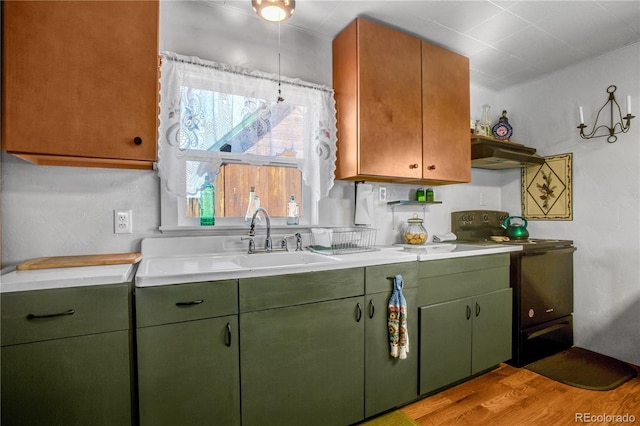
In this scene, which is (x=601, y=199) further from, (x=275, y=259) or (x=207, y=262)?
(x=207, y=262)

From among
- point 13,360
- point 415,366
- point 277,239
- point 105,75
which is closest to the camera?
point 13,360

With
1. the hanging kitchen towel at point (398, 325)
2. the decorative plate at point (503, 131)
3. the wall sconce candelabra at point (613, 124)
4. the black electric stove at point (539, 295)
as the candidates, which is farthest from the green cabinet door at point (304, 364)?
the wall sconce candelabra at point (613, 124)

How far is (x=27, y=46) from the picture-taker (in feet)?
4.15

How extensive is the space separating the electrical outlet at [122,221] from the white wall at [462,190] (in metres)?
0.03

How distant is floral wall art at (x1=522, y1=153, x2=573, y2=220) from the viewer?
111 inches

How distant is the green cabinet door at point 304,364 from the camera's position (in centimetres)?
141

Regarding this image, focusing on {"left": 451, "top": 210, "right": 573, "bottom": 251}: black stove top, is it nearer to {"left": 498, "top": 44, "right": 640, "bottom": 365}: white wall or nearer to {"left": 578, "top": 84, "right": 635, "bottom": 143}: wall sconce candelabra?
{"left": 498, "top": 44, "right": 640, "bottom": 365}: white wall

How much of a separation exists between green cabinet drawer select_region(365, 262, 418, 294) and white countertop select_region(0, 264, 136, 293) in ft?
3.66

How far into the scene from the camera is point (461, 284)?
6.90 ft

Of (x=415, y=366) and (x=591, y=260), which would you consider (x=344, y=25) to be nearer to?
(x=415, y=366)

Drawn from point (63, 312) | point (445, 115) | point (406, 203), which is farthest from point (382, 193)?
point (63, 312)

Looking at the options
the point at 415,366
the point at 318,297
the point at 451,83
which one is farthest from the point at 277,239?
the point at 451,83

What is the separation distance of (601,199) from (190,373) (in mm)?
3198

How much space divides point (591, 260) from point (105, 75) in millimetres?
3585
